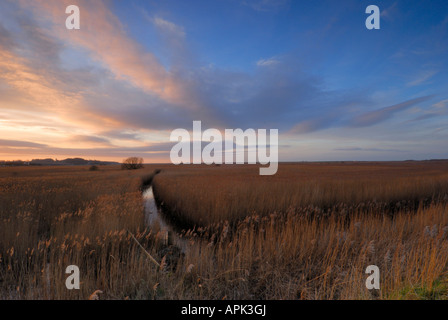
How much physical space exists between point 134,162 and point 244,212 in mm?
67260

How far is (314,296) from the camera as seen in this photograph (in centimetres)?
309

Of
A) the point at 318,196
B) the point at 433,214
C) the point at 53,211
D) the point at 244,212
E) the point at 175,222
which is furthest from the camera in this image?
the point at 318,196

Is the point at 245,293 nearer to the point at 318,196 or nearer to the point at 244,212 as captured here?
the point at 244,212

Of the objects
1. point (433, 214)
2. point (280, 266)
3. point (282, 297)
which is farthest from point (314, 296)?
point (433, 214)

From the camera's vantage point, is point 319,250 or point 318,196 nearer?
point 319,250

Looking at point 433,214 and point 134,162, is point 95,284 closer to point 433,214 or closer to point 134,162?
point 433,214

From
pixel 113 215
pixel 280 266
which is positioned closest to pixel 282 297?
pixel 280 266

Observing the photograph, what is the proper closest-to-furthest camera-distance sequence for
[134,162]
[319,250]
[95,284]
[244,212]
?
1. [95,284]
2. [319,250]
3. [244,212]
4. [134,162]

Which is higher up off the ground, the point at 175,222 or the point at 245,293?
the point at 245,293

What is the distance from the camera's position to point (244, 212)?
8.57 metres

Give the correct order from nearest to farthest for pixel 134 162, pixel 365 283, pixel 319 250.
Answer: pixel 365 283
pixel 319 250
pixel 134 162
